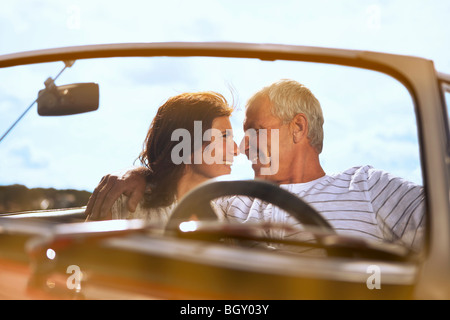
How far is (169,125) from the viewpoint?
209 centimetres

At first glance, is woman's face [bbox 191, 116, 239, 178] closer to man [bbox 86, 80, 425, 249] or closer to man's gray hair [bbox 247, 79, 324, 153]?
man [bbox 86, 80, 425, 249]

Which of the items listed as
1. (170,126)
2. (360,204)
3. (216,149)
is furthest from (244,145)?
(360,204)

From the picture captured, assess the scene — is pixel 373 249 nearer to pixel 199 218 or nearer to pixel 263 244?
pixel 263 244

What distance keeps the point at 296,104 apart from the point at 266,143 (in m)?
0.37

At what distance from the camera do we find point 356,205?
2.22 metres

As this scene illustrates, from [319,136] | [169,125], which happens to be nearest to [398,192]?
[319,136]

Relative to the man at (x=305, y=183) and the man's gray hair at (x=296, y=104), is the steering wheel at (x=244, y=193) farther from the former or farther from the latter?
the man's gray hair at (x=296, y=104)

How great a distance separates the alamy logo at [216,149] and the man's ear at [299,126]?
0.75 feet

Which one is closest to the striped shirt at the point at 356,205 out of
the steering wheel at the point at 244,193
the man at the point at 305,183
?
the man at the point at 305,183
